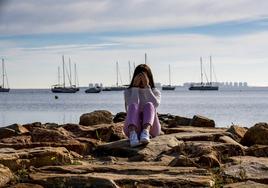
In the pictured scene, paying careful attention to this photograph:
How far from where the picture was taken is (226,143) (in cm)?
1012

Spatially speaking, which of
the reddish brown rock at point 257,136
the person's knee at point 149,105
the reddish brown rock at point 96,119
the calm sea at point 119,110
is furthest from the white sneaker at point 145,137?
the calm sea at point 119,110

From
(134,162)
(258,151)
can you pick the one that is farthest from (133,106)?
(258,151)

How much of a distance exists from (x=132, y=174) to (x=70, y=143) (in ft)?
9.28

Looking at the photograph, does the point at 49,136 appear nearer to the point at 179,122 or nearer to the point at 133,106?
the point at 133,106

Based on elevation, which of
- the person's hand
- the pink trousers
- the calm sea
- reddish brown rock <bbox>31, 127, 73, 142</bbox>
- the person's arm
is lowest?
the calm sea

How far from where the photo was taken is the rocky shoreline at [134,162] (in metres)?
7.53

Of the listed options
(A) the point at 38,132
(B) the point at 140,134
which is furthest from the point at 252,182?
(A) the point at 38,132

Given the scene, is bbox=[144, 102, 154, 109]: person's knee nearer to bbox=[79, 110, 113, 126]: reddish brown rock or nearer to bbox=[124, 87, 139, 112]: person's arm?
bbox=[124, 87, 139, 112]: person's arm

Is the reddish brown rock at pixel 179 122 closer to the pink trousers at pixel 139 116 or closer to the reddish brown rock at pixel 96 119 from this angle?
the reddish brown rock at pixel 96 119

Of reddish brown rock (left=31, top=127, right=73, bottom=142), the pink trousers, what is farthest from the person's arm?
reddish brown rock (left=31, top=127, right=73, bottom=142)

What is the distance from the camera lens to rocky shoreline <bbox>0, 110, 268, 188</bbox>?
7527mm

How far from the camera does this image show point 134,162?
9094mm

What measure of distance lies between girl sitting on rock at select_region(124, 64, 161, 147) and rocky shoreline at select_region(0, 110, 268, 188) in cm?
24

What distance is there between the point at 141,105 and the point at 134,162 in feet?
5.65
